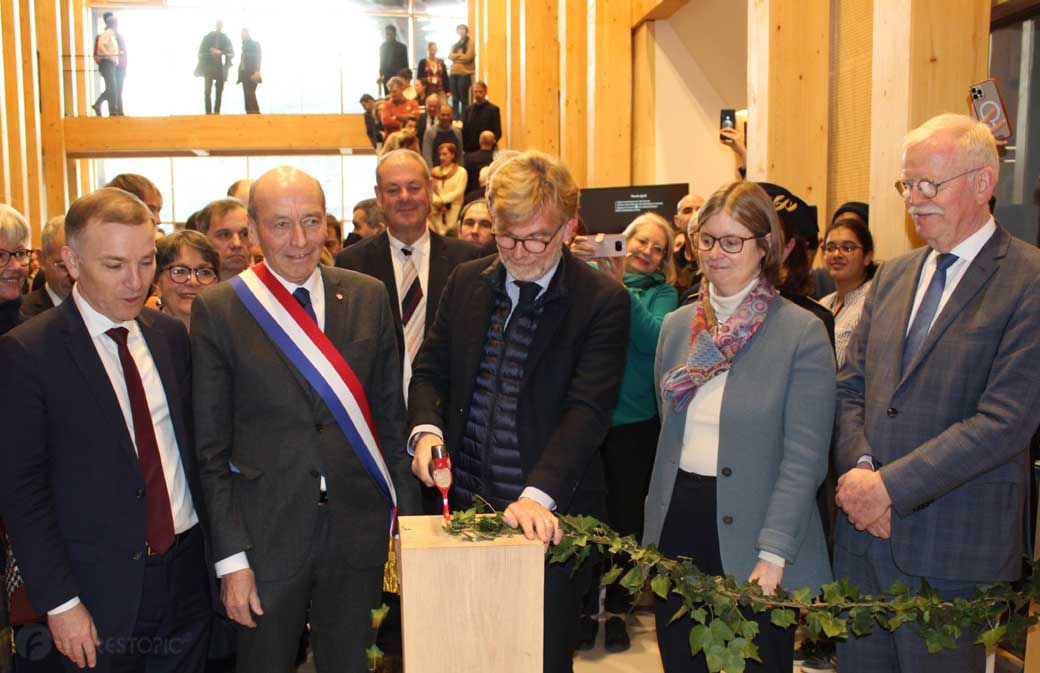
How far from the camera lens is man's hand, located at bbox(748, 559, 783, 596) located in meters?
2.08

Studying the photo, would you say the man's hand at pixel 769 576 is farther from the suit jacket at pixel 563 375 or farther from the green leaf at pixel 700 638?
the suit jacket at pixel 563 375

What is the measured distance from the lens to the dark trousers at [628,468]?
4082mm

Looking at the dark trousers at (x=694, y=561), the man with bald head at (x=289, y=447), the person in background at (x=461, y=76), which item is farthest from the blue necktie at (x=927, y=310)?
the person in background at (x=461, y=76)

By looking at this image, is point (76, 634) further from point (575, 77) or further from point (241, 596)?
point (575, 77)

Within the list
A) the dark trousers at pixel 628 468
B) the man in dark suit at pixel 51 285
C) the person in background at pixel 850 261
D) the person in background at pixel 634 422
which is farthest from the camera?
the dark trousers at pixel 628 468

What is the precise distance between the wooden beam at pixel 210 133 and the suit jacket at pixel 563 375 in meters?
14.6

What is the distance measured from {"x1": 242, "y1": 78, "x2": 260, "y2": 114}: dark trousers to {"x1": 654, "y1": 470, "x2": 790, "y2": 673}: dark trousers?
15.5 meters

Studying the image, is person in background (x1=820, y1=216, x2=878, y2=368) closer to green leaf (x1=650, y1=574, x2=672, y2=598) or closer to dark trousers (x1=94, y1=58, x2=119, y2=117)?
green leaf (x1=650, y1=574, x2=672, y2=598)

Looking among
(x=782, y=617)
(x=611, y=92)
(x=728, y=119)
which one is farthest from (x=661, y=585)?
(x=611, y=92)

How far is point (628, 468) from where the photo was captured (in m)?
4.09

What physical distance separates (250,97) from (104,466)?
1541 centimetres

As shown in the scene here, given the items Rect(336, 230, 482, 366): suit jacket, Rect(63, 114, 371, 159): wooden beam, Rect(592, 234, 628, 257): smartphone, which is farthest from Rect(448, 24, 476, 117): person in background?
Rect(592, 234, 628, 257): smartphone

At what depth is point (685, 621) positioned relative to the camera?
89.4 inches

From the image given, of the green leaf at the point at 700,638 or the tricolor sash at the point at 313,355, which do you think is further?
the tricolor sash at the point at 313,355
